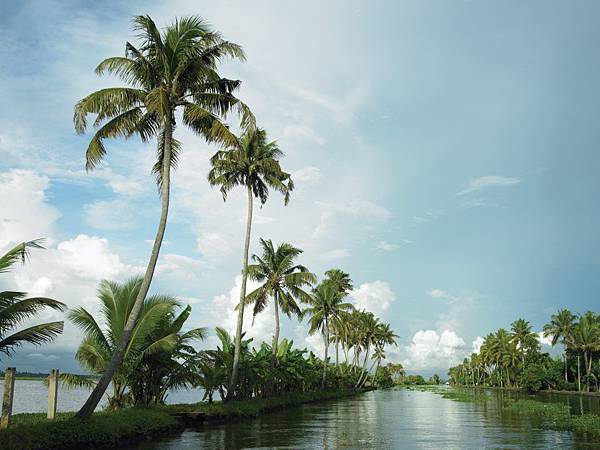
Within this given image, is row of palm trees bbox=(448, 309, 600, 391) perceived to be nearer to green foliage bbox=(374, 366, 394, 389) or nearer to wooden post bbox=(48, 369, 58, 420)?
green foliage bbox=(374, 366, 394, 389)

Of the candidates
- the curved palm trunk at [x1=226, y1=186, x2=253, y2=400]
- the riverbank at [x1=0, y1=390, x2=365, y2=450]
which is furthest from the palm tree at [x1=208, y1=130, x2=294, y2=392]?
the riverbank at [x1=0, y1=390, x2=365, y2=450]

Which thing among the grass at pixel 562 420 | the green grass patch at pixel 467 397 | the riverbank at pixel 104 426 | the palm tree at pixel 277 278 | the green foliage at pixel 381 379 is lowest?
the green foliage at pixel 381 379

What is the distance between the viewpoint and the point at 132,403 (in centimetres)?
2331

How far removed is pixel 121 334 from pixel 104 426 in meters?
5.58

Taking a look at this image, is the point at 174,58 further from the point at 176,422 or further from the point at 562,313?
the point at 562,313

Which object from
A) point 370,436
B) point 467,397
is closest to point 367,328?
point 467,397

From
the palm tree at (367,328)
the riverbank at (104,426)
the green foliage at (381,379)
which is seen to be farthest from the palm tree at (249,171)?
the green foliage at (381,379)

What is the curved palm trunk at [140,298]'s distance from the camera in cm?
1686

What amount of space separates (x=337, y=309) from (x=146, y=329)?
3928cm

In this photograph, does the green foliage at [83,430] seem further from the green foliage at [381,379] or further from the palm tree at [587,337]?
the green foliage at [381,379]

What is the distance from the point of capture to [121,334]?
71.0ft

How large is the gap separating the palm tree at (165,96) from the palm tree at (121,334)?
3792 millimetres

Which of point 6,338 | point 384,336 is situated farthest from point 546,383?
point 6,338

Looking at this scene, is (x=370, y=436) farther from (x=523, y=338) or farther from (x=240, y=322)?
(x=523, y=338)
